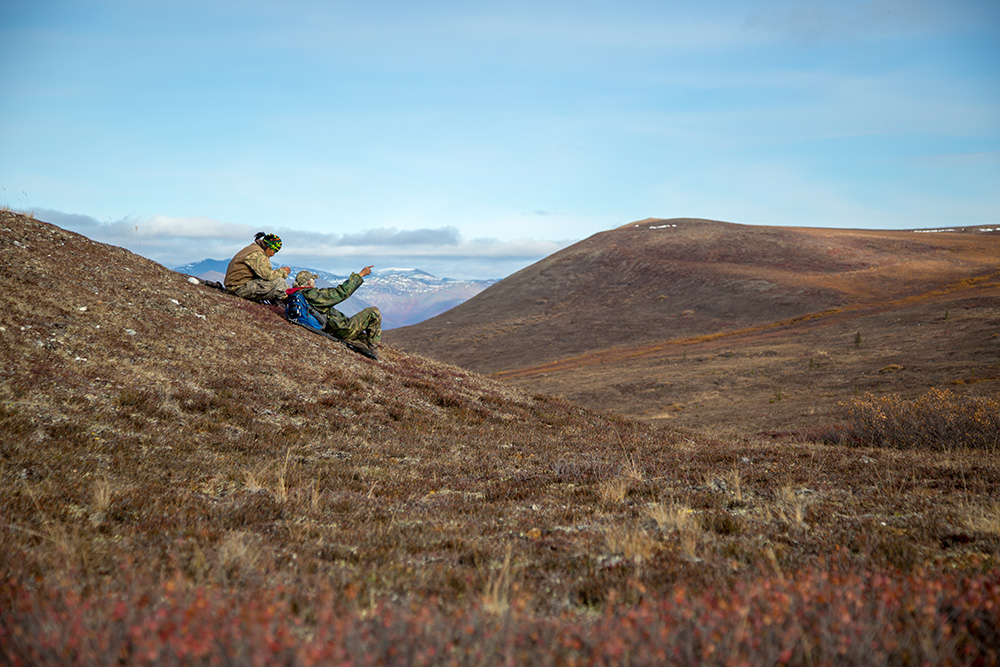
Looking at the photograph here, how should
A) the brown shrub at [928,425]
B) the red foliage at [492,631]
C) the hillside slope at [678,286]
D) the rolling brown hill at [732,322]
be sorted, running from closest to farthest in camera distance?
the red foliage at [492,631] → the brown shrub at [928,425] → the rolling brown hill at [732,322] → the hillside slope at [678,286]

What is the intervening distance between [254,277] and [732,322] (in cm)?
5425

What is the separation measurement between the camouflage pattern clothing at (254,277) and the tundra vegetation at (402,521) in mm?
2872

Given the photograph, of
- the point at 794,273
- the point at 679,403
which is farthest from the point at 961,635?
the point at 794,273

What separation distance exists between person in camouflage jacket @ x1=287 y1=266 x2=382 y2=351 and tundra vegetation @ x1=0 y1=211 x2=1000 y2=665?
286 centimetres

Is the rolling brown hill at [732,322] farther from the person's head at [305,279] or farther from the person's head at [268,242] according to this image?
the person's head at [268,242]

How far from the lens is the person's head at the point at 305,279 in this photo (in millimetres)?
15961

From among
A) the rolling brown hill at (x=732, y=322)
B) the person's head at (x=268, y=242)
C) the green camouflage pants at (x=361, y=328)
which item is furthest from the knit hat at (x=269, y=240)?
the rolling brown hill at (x=732, y=322)

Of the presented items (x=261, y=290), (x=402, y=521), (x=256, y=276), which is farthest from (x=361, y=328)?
(x=402, y=521)

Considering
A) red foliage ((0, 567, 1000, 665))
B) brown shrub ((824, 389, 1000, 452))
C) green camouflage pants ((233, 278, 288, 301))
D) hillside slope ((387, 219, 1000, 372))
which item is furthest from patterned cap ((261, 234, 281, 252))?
hillside slope ((387, 219, 1000, 372))

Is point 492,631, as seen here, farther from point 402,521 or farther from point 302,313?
point 302,313

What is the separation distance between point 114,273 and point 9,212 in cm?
365

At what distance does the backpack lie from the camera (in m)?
16.4

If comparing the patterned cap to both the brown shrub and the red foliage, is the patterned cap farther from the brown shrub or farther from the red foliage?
the brown shrub

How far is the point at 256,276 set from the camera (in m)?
16.6
